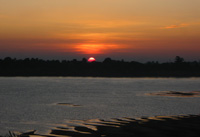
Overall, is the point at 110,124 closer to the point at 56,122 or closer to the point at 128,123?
the point at 128,123

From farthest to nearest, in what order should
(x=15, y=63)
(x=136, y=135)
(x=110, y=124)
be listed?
(x=15, y=63)
(x=110, y=124)
(x=136, y=135)

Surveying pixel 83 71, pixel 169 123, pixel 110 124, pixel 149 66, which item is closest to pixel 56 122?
pixel 110 124

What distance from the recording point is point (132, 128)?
20.0 m

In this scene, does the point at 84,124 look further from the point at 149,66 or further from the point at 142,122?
the point at 149,66

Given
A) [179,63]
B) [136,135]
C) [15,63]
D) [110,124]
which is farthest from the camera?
[179,63]

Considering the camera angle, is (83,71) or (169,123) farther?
(83,71)

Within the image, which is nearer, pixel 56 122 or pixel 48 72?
pixel 56 122

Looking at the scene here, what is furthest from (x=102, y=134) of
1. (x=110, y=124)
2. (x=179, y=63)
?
(x=179, y=63)

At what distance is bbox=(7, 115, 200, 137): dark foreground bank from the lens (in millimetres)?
18188

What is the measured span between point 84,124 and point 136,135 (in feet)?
16.6

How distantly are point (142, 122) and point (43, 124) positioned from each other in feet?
22.5

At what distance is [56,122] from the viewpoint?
2303 cm

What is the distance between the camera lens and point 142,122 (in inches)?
898

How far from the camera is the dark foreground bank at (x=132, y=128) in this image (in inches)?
716
